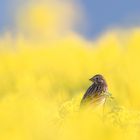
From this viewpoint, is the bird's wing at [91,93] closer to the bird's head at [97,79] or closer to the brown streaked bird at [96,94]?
the brown streaked bird at [96,94]

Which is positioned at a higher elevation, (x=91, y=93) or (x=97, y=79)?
(x=97, y=79)

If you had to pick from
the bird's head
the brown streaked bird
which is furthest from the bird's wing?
the bird's head

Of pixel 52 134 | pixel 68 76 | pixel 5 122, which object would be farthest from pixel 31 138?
pixel 68 76

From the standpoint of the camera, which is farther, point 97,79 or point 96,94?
point 97,79

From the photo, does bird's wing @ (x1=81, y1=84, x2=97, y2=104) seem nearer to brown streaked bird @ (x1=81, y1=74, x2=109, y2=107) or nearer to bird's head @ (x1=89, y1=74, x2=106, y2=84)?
brown streaked bird @ (x1=81, y1=74, x2=109, y2=107)

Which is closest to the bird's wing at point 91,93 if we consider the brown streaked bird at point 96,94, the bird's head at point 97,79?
the brown streaked bird at point 96,94

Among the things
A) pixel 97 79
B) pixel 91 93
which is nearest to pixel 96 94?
pixel 91 93

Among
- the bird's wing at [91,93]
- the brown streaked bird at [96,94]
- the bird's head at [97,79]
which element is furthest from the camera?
the bird's head at [97,79]

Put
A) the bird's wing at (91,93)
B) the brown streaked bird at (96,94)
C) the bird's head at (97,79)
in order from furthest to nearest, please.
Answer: the bird's head at (97,79)
the bird's wing at (91,93)
the brown streaked bird at (96,94)

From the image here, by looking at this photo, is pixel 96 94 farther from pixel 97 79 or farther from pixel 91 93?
pixel 97 79

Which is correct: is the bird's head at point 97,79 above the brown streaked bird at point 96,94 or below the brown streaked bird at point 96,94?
above
